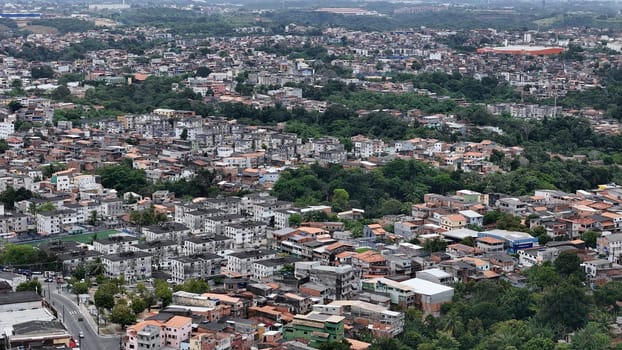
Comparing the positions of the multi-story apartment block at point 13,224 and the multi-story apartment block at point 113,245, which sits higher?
the multi-story apartment block at point 113,245

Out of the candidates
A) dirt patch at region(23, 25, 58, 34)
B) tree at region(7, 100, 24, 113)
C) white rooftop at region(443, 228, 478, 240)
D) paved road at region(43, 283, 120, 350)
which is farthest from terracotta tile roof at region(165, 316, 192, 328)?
dirt patch at region(23, 25, 58, 34)

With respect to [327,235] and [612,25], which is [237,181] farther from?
[612,25]

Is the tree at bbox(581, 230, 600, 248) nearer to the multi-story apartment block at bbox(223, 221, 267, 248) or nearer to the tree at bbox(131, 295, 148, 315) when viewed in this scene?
the multi-story apartment block at bbox(223, 221, 267, 248)

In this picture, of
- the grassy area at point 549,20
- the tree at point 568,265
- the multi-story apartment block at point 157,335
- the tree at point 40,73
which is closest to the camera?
the multi-story apartment block at point 157,335

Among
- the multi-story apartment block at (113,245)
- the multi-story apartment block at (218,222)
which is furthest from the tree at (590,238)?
the multi-story apartment block at (113,245)

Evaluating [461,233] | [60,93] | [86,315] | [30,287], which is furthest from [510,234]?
[60,93]

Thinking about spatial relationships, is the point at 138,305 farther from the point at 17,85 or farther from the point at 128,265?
the point at 17,85

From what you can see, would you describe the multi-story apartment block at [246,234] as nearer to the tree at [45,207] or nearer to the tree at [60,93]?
the tree at [45,207]
